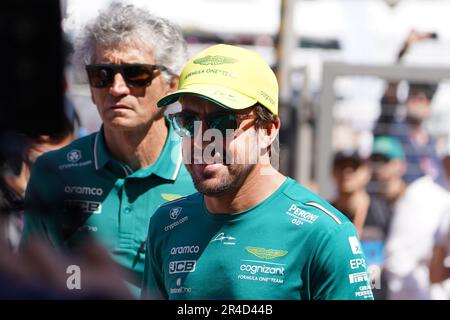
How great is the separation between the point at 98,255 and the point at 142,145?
4.13 feet

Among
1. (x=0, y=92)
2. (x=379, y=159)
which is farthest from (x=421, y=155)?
(x=0, y=92)

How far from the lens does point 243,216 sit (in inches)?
106

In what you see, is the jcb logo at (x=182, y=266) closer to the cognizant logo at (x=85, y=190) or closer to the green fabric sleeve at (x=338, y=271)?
the green fabric sleeve at (x=338, y=271)

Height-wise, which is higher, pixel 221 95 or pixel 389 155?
pixel 221 95

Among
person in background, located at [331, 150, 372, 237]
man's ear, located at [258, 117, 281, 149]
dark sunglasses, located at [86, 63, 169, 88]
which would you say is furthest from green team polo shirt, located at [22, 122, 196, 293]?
person in background, located at [331, 150, 372, 237]

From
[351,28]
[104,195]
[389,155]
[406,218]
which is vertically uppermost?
[351,28]

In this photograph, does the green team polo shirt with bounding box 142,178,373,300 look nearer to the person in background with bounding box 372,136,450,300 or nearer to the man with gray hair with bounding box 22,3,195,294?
the man with gray hair with bounding box 22,3,195,294

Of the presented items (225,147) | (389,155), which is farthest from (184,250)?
(389,155)

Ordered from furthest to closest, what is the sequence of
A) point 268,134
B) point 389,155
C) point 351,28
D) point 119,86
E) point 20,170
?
1. point 351,28
2. point 389,155
3. point 20,170
4. point 119,86
5. point 268,134

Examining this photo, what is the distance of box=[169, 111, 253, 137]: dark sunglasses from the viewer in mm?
2691

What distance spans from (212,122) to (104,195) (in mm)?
982

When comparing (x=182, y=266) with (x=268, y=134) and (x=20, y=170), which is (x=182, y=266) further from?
(x=20, y=170)

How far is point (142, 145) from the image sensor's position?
11.8 ft
